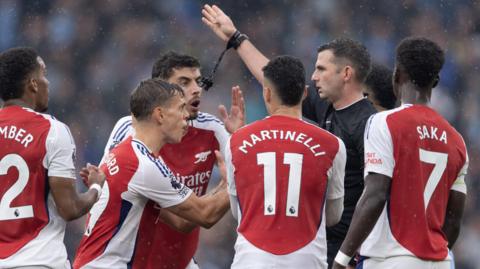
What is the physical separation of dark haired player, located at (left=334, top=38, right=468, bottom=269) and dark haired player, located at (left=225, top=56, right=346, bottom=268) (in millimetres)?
234

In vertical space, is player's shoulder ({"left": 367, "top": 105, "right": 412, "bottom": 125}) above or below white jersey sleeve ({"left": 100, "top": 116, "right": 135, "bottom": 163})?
above

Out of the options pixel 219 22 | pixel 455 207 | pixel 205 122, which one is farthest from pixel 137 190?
pixel 219 22

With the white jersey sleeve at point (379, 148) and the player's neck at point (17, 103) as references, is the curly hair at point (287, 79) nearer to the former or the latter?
the white jersey sleeve at point (379, 148)

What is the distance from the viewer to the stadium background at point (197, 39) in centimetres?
1388

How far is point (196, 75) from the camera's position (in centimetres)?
891

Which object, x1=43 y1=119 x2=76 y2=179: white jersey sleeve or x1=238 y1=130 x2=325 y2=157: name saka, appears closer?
x1=238 y1=130 x2=325 y2=157: name saka

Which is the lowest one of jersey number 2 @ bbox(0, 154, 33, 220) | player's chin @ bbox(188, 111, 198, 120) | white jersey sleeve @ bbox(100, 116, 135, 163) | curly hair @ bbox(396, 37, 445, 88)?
jersey number 2 @ bbox(0, 154, 33, 220)

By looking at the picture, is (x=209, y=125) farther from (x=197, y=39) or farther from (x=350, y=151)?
(x=197, y=39)

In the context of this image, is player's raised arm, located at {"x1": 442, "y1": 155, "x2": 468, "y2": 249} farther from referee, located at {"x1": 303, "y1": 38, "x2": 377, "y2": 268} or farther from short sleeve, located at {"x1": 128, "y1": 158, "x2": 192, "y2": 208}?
short sleeve, located at {"x1": 128, "y1": 158, "x2": 192, "y2": 208}

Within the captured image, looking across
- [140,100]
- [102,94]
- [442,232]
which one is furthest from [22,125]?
[102,94]

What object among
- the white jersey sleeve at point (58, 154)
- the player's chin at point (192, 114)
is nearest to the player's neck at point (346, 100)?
the player's chin at point (192, 114)

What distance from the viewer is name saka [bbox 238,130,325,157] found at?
7.02 meters

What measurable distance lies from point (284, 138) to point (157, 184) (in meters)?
0.91

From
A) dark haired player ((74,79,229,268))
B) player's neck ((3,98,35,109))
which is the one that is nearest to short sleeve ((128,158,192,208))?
dark haired player ((74,79,229,268))
